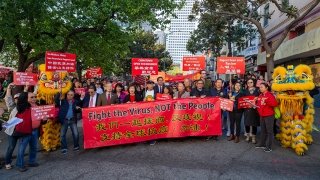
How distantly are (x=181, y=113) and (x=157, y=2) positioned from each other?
8.96 m

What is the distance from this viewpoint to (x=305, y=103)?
8.70 metres

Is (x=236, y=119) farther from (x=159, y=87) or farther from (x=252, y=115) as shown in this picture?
(x=159, y=87)

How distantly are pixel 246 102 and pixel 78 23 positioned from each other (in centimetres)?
979

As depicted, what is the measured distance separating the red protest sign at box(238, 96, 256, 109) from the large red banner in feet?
2.01

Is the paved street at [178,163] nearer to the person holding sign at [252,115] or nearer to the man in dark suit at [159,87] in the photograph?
the person holding sign at [252,115]

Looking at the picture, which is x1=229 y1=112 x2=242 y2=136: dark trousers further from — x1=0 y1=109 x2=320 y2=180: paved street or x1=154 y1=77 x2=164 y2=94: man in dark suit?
x1=154 y1=77 x2=164 y2=94: man in dark suit

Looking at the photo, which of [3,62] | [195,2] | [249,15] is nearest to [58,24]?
[195,2]

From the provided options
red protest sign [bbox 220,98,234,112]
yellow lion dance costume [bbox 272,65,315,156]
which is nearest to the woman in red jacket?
yellow lion dance costume [bbox 272,65,315,156]

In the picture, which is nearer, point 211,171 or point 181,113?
point 211,171

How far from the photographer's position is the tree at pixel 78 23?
14.7 m

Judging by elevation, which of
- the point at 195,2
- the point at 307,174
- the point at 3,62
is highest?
the point at 195,2

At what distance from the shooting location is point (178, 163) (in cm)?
754

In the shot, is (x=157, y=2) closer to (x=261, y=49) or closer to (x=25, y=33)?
(x=25, y=33)

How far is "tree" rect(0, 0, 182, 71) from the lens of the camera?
579 inches
